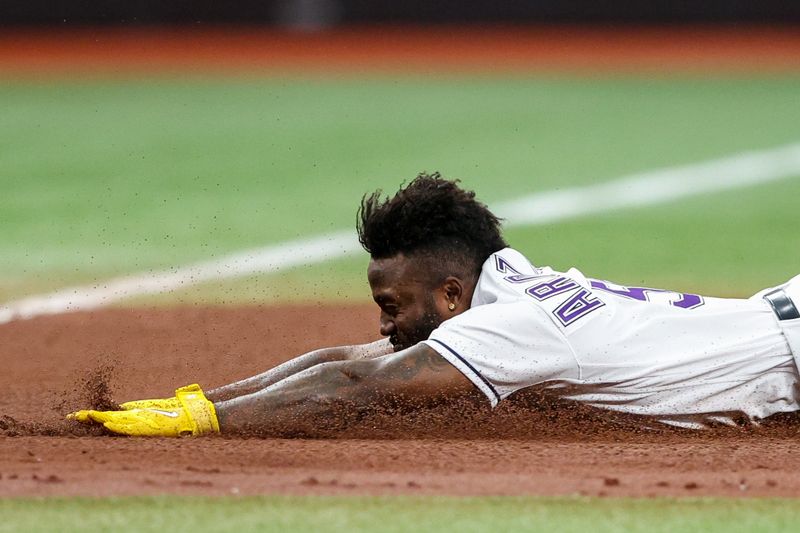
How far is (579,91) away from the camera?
57.3 feet

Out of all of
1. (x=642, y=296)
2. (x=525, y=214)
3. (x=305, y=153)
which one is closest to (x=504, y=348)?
(x=642, y=296)

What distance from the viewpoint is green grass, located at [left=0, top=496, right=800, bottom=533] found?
3.76 meters

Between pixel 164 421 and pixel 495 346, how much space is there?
3.85 feet

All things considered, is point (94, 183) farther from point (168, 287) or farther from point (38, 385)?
point (38, 385)

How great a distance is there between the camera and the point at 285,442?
4.92 metres

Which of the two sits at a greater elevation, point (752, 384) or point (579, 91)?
point (579, 91)

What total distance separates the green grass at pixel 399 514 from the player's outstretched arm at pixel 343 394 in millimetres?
833

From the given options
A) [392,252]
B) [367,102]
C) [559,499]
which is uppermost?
[367,102]

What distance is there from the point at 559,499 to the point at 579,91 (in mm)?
13786

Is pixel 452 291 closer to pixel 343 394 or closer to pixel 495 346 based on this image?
pixel 495 346

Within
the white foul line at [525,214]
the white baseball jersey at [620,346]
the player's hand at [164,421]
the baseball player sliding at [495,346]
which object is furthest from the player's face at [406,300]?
the white foul line at [525,214]

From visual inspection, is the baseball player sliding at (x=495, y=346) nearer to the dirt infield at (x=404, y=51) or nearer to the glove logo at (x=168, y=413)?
the glove logo at (x=168, y=413)

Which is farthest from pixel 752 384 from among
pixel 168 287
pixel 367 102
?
pixel 367 102

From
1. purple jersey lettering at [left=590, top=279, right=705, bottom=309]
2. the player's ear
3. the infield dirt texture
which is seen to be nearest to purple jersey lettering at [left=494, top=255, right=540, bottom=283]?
the player's ear
